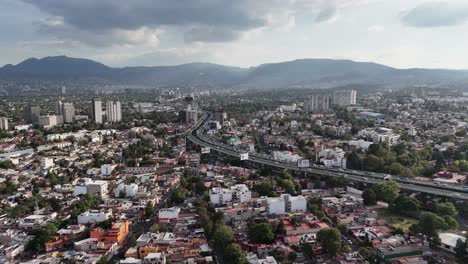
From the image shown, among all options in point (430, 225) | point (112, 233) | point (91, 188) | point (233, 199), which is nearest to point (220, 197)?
point (233, 199)

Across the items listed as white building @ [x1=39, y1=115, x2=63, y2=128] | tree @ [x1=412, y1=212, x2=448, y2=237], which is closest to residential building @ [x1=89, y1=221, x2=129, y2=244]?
tree @ [x1=412, y1=212, x2=448, y2=237]

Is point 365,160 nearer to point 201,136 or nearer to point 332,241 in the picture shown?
point 332,241

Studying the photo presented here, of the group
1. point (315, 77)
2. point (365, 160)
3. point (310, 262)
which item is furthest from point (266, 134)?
point (315, 77)

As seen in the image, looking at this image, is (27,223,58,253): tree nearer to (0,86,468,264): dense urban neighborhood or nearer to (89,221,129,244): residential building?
(0,86,468,264): dense urban neighborhood

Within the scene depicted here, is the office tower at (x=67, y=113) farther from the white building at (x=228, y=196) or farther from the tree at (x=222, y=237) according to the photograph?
the tree at (x=222, y=237)

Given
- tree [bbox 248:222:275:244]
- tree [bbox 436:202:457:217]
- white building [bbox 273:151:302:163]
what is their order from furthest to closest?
white building [bbox 273:151:302:163]
tree [bbox 436:202:457:217]
tree [bbox 248:222:275:244]

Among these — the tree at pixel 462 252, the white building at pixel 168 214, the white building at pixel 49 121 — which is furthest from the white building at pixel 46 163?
the tree at pixel 462 252

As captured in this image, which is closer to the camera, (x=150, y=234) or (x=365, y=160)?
(x=150, y=234)
